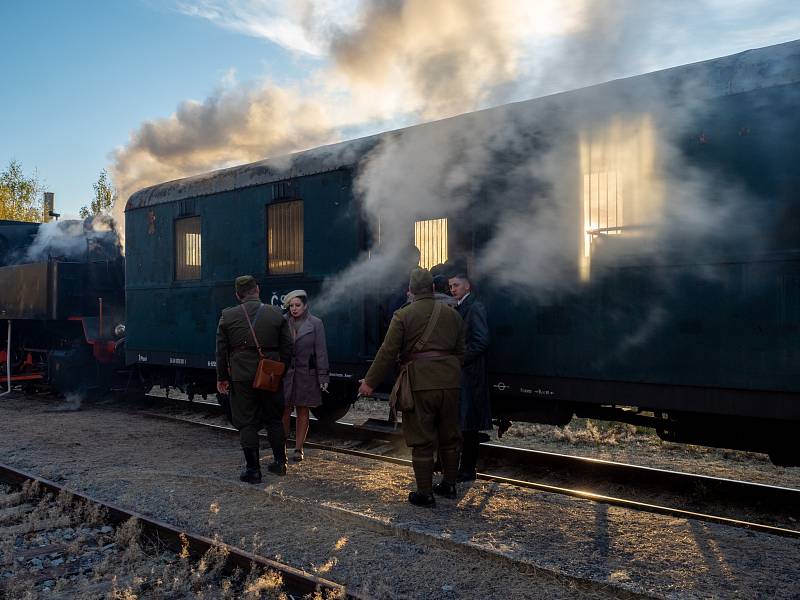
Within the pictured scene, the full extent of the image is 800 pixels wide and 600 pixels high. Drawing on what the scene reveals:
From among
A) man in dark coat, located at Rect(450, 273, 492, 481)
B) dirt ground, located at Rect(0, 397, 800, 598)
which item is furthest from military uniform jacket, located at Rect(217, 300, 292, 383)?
man in dark coat, located at Rect(450, 273, 492, 481)

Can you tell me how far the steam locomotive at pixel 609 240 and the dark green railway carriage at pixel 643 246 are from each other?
0.04 ft

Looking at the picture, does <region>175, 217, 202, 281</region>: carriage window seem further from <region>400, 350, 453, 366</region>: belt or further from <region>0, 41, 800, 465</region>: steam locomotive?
<region>400, 350, 453, 366</region>: belt

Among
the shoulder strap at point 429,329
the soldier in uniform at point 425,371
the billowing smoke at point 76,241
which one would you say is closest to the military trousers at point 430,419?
the soldier in uniform at point 425,371

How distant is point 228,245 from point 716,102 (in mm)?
5588

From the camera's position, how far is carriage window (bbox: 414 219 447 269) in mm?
6355

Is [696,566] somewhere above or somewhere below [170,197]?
below

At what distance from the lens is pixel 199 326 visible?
8672 mm

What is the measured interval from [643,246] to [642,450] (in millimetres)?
3396

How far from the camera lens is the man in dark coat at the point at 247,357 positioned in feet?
19.1

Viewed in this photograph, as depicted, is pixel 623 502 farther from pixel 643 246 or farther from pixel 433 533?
pixel 643 246

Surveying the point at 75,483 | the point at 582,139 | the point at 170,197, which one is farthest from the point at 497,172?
the point at 170,197

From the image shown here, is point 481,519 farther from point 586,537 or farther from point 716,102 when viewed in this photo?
point 716,102

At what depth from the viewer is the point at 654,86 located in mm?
5035

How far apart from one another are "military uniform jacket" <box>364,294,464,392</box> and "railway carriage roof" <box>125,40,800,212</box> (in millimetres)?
1961
